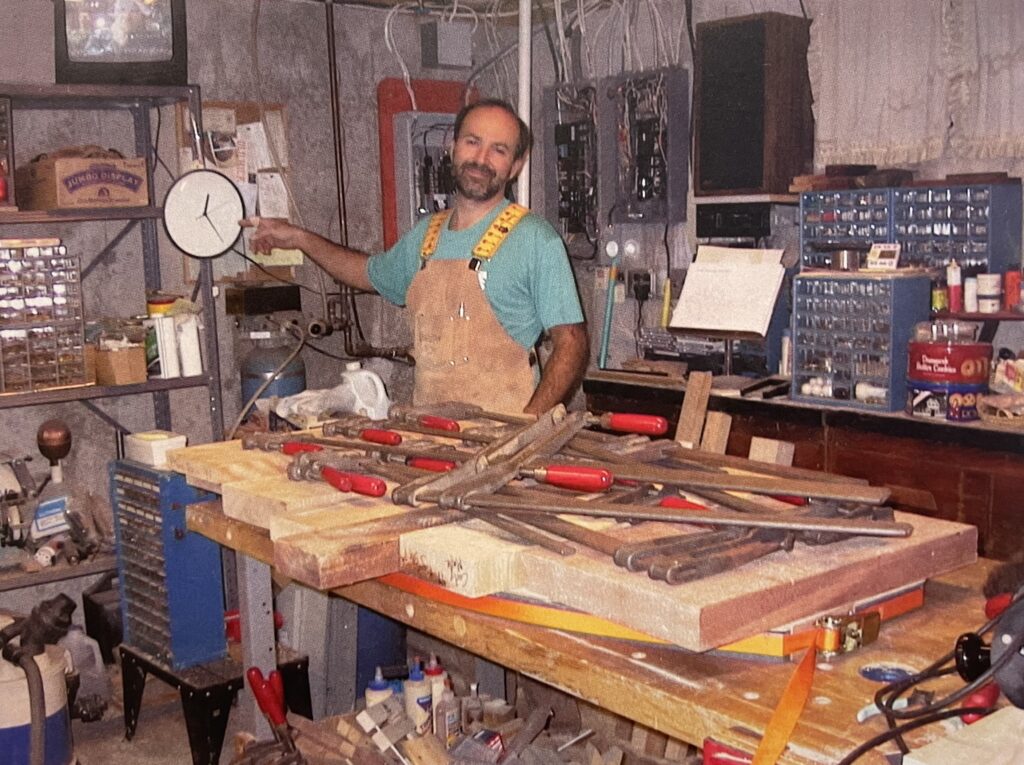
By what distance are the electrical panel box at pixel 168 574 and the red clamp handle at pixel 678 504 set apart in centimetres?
186

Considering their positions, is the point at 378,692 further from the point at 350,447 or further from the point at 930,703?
the point at 930,703

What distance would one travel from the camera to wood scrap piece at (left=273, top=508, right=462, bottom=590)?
145cm

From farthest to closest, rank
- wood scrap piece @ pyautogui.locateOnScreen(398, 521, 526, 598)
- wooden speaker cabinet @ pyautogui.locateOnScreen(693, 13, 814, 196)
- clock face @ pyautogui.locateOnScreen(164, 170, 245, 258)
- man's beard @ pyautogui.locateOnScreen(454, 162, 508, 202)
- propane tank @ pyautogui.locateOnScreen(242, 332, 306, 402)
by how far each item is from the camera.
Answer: propane tank @ pyautogui.locateOnScreen(242, 332, 306, 402), wooden speaker cabinet @ pyautogui.locateOnScreen(693, 13, 814, 196), clock face @ pyautogui.locateOnScreen(164, 170, 245, 258), man's beard @ pyautogui.locateOnScreen(454, 162, 508, 202), wood scrap piece @ pyautogui.locateOnScreen(398, 521, 526, 598)

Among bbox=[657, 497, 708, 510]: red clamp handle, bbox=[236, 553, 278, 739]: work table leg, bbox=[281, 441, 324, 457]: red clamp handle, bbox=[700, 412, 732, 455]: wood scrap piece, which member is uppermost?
bbox=[281, 441, 324, 457]: red clamp handle

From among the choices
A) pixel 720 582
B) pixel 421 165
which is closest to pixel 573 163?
pixel 421 165

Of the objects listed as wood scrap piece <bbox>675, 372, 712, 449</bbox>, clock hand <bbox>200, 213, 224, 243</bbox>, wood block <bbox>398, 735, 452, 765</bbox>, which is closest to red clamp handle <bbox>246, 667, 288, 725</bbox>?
wood block <bbox>398, 735, 452, 765</bbox>

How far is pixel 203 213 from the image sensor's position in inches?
154

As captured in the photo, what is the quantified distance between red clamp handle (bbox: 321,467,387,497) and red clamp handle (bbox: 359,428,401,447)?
27cm

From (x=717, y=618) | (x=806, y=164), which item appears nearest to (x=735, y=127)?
(x=806, y=164)

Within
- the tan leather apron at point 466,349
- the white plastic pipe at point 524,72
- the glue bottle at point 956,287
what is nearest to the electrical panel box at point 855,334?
the glue bottle at point 956,287

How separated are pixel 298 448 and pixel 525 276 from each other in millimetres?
1323

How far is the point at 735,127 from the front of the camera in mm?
4168

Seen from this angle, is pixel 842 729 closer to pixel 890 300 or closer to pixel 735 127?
pixel 890 300

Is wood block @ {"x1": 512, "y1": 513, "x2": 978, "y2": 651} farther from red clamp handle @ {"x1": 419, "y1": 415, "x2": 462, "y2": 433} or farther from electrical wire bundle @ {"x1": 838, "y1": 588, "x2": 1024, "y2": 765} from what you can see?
red clamp handle @ {"x1": 419, "y1": 415, "x2": 462, "y2": 433}
